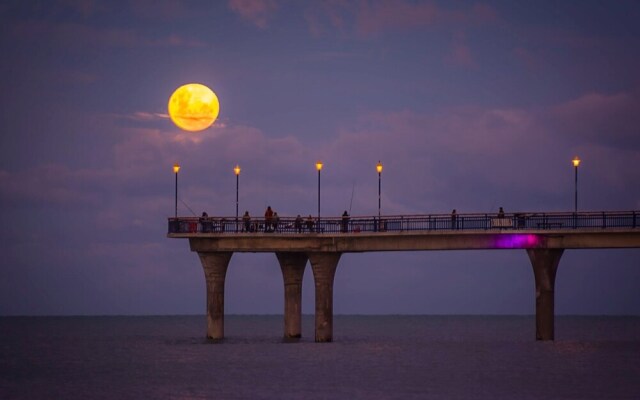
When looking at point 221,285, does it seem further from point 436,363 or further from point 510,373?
point 510,373

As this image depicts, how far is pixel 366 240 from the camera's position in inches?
3516

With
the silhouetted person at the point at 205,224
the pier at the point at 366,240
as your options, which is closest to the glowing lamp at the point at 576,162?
the pier at the point at 366,240

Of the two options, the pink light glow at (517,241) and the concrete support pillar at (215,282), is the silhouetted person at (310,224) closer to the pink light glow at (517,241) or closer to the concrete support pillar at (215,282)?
the concrete support pillar at (215,282)

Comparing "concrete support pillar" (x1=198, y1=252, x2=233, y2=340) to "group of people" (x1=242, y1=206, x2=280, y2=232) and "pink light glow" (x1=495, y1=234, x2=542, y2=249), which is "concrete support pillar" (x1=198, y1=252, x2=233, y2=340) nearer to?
"group of people" (x1=242, y1=206, x2=280, y2=232)

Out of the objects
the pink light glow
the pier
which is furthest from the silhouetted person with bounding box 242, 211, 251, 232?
the pink light glow

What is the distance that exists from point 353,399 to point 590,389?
13.6 m

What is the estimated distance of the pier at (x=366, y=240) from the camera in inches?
3351

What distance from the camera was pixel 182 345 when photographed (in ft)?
360

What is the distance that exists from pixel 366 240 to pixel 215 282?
468 inches

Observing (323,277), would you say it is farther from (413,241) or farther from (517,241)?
(517,241)

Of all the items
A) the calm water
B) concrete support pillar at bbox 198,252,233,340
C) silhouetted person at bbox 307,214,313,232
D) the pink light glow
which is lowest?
the calm water

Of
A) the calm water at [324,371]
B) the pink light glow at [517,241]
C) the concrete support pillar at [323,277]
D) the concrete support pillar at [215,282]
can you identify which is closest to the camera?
the calm water at [324,371]

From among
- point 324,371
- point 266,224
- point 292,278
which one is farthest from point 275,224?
point 324,371

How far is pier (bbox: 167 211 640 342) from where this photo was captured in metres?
85.1
